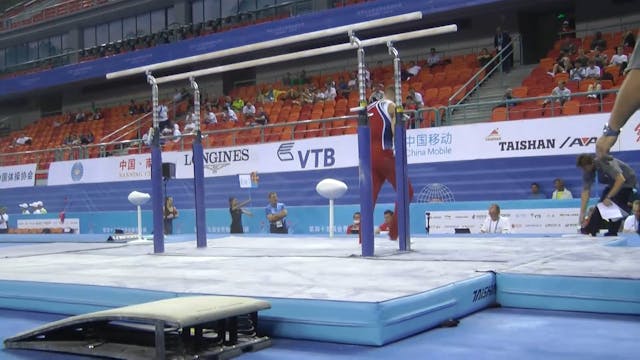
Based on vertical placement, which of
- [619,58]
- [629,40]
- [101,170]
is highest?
[629,40]

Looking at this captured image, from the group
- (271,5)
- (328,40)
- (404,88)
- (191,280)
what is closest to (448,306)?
(191,280)

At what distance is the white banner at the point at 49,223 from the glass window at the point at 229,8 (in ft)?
36.2

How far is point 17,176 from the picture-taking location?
2217 cm

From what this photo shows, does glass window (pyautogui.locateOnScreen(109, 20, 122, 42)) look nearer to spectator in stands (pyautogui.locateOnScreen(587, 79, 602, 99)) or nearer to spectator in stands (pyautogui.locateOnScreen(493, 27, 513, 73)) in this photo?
spectator in stands (pyautogui.locateOnScreen(493, 27, 513, 73))

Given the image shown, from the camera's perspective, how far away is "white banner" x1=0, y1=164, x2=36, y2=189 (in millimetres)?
21531

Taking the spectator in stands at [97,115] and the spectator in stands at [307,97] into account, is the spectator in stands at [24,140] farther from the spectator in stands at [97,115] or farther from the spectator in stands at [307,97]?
the spectator in stands at [307,97]

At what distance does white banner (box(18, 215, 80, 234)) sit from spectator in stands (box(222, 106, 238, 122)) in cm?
537

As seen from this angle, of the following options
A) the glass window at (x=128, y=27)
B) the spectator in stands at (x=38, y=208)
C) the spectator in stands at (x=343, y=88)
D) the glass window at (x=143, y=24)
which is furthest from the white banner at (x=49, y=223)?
the glass window at (x=128, y=27)

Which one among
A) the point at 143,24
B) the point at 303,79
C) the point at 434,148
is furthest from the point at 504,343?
the point at 143,24

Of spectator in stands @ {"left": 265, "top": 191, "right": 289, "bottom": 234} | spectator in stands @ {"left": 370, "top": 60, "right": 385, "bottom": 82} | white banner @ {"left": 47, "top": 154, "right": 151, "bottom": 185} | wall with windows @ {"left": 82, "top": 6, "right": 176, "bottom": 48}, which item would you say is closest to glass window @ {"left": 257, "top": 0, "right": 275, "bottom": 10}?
wall with windows @ {"left": 82, "top": 6, "right": 176, "bottom": 48}

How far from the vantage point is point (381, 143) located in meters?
6.81

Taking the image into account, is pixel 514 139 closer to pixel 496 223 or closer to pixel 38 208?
pixel 496 223

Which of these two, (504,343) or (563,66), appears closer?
(504,343)

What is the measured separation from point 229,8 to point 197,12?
1.69 metres
